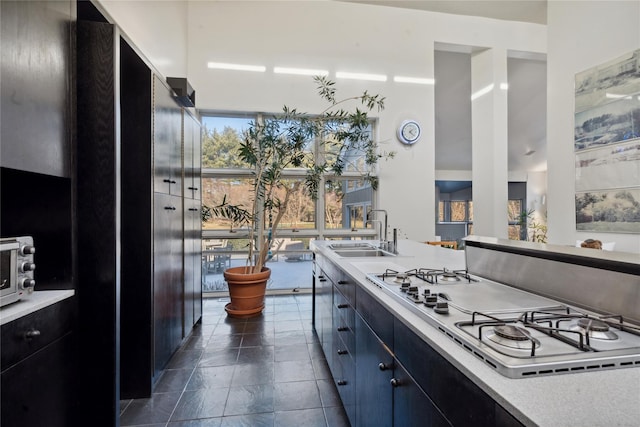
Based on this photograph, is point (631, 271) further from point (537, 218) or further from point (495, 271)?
point (537, 218)

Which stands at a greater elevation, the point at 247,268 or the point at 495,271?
the point at 495,271

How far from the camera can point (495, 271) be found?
1439 mm

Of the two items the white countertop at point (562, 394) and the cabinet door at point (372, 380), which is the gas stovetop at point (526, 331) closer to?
the white countertop at point (562, 394)

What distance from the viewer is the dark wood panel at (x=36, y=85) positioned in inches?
42.1

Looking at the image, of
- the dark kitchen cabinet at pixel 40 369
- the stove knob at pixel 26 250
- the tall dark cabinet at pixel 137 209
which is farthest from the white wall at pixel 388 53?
the dark kitchen cabinet at pixel 40 369

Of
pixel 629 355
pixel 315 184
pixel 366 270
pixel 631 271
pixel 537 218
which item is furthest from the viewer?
pixel 537 218

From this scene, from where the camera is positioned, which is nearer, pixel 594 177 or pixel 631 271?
pixel 631 271

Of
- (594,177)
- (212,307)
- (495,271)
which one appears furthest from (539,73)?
(212,307)

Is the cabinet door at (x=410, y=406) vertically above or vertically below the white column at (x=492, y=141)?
below

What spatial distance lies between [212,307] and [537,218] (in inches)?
379

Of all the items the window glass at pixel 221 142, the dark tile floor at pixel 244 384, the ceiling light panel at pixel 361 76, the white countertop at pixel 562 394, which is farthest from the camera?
the ceiling light panel at pixel 361 76

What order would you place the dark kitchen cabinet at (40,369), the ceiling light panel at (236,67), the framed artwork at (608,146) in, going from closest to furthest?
the dark kitchen cabinet at (40,369) < the framed artwork at (608,146) < the ceiling light panel at (236,67)

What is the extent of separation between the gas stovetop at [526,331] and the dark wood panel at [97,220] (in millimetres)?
1439

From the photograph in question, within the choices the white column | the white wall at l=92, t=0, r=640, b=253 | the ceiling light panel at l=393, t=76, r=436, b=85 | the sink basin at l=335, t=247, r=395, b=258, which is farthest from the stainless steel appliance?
the white column
